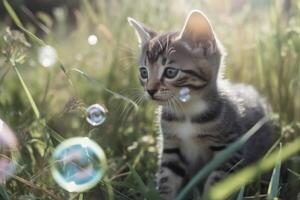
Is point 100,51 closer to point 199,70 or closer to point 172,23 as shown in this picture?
point 172,23

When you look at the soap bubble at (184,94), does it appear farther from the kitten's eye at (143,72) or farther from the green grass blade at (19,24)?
the green grass blade at (19,24)

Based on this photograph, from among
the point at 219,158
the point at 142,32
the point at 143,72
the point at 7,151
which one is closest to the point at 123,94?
the point at 142,32

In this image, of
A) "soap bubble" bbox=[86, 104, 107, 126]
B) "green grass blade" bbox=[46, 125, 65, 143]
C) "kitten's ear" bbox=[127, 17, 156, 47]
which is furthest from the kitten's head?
"green grass blade" bbox=[46, 125, 65, 143]

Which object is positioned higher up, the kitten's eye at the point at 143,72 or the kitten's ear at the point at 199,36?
the kitten's ear at the point at 199,36

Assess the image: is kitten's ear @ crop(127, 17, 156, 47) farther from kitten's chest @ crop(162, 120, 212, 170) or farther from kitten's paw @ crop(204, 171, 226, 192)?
kitten's paw @ crop(204, 171, 226, 192)

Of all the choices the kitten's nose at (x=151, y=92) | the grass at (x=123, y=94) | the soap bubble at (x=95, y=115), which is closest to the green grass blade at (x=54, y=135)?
the grass at (x=123, y=94)

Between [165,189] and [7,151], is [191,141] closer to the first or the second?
[165,189]
